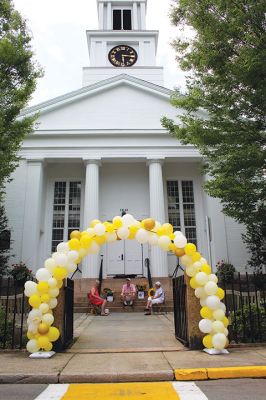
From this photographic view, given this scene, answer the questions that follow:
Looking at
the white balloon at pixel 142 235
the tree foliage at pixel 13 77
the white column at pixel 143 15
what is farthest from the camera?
the white column at pixel 143 15

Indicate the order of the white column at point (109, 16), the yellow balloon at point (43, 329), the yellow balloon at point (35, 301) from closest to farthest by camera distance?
→ the yellow balloon at point (43, 329)
the yellow balloon at point (35, 301)
the white column at point (109, 16)

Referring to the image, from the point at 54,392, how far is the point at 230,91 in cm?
956

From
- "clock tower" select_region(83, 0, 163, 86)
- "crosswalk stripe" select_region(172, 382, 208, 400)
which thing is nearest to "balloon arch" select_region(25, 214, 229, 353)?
"crosswalk stripe" select_region(172, 382, 208, 400)

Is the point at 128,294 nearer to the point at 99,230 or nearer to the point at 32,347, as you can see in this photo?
the point at 99,230

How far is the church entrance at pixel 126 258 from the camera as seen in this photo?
20.4m

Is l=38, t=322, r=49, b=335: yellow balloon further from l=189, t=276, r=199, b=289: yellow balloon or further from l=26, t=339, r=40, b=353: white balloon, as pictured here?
l=189, t=276, r=199, b=289: yellow balloon

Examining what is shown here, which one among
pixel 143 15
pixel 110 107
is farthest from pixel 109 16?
pixel 110 107

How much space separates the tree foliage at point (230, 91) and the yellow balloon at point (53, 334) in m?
7.45

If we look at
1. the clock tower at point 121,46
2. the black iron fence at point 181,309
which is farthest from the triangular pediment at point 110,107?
the black iron fence at point 181,309

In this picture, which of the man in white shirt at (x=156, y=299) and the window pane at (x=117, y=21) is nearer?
the man in white shirt at (x=156, y=299)

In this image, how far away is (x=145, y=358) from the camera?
691 cm

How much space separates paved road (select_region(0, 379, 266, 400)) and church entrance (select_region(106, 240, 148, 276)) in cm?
1481

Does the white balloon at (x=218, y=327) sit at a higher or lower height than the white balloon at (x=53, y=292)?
lower

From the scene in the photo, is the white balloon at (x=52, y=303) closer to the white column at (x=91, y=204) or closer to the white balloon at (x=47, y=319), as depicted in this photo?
the white balloon at (x=47, y=319)
